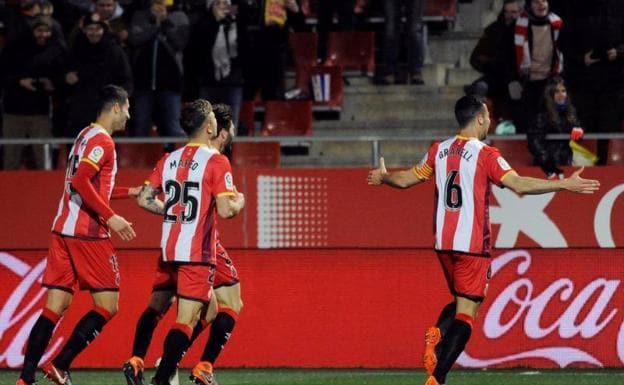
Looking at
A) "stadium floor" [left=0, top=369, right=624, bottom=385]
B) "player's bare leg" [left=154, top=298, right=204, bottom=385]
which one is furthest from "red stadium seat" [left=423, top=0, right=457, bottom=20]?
"player's bare leg" [left=154, top=298, right=204, bottom=385]

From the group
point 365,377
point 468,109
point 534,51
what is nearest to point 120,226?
point 468,109

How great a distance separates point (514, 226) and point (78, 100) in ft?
14.5

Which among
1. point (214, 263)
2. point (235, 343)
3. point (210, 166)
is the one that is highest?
point (210, 166)

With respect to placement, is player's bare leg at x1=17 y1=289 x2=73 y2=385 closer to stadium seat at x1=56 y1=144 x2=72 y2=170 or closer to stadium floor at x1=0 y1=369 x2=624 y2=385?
stadium floor at x1=0 y1=369 x2=624 y2=385

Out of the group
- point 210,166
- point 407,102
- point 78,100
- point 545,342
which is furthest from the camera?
point 407,102

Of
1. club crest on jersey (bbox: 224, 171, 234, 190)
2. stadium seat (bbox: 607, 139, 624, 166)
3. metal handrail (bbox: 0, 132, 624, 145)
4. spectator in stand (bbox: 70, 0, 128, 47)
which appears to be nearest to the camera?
club crest on jersey (bbox: 224, 171, 234, 190)

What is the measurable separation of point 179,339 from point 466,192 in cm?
219

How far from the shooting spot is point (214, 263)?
10.4 metres

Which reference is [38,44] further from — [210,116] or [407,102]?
[210,116]

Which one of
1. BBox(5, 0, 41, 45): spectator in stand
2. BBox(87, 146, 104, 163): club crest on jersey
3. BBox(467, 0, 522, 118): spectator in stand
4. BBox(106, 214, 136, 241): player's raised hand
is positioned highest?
BBox(5, 0, 41, 45): spectator in stand

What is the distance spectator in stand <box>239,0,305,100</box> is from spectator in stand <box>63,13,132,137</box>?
1530 mm

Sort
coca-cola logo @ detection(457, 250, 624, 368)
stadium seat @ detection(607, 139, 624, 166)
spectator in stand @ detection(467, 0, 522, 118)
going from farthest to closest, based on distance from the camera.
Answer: spectator in stand @ detection(467, 0, 522, 118)
stadium seat @ detection(607, 139, 624, 166)
coca-cola logo @ detection(457, 250, 624, 368)

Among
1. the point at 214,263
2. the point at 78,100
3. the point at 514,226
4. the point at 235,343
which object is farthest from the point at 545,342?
the point at 78,100

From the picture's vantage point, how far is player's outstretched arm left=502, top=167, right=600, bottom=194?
9.84 meters
